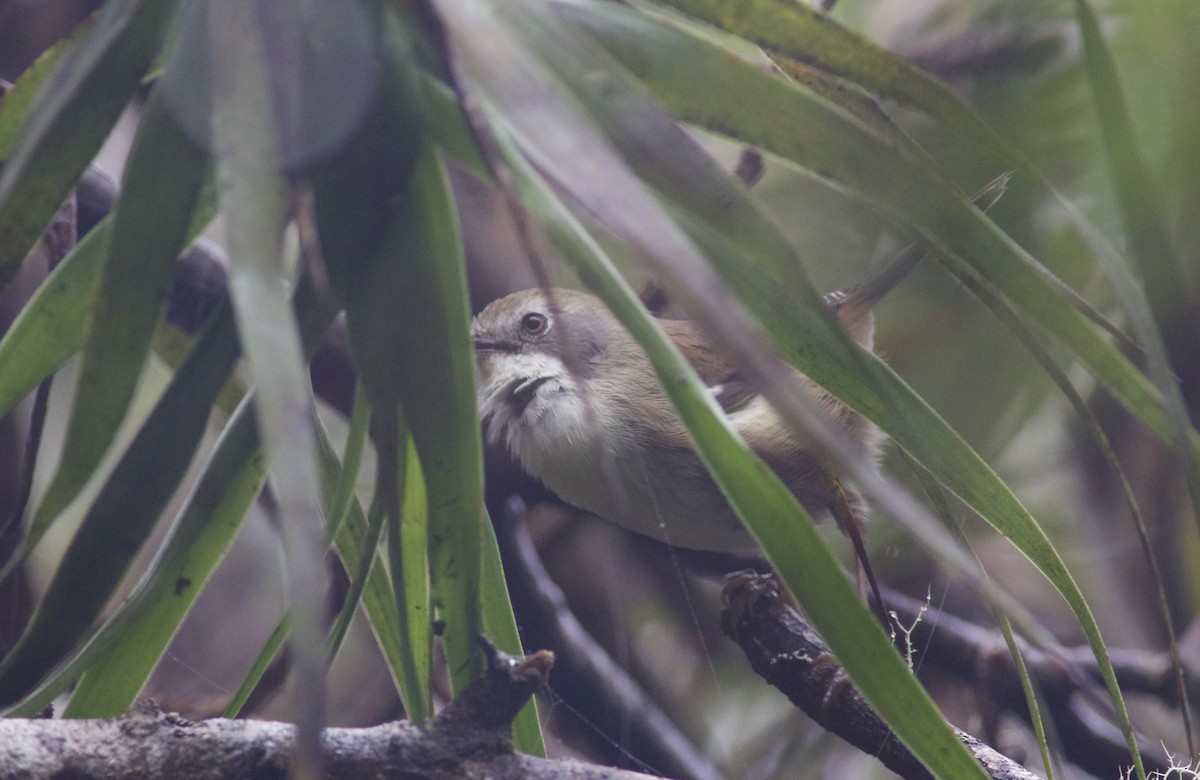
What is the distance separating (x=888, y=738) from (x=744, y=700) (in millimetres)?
675

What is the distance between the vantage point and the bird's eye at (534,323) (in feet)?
6.29

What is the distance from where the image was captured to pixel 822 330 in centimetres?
87

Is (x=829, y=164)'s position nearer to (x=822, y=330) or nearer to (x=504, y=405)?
(x=822, y=330)

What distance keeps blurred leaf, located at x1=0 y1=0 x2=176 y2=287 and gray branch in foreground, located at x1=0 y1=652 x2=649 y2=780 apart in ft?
1.39

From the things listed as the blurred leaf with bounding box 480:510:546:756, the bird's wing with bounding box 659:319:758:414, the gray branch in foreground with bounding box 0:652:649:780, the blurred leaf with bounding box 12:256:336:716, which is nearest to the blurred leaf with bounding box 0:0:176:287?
the blurred leaf with bounding box 12:256:336:716

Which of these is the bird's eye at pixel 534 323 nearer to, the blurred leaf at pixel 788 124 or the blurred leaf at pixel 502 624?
the blurred leaf at pixel 502 624

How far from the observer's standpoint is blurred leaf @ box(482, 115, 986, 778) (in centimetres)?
73

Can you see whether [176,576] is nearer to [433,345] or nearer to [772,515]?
[433,345]

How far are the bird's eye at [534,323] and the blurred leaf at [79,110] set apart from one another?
3.88 feet

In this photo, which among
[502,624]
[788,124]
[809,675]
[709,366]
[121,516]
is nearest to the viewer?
[121,516]

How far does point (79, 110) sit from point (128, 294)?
0.54 feet

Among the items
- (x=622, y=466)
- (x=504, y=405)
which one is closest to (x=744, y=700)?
(x=622, y=466)

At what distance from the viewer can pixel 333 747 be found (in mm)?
845

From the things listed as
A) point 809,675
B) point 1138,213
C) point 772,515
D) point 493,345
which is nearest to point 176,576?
point 772,515
